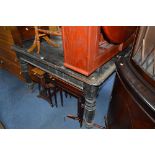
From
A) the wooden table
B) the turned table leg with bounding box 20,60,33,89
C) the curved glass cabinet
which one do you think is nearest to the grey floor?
the turned table leg with bounding box 20,60,33,89

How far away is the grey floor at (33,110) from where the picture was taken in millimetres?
2967

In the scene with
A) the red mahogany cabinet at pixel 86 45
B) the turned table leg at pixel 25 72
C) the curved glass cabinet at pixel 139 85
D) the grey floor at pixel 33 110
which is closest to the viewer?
the curved glass cabinet at pixel 139 85

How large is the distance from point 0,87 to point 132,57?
3.55 m

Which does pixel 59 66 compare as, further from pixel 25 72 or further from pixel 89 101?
pixel 25 72

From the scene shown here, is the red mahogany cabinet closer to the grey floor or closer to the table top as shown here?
the table top

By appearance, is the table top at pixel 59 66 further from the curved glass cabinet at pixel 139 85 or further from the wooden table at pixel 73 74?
the curved glass cabinet at pixel 139 85

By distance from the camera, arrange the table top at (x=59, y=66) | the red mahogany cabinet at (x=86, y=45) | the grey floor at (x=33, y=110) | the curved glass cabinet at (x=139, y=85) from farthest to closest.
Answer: the grey floor at (x=33, y=110) < the table top at (x=59, y=66) < the red mahogany cabinet at (x=86, y=45) < the curved glass cabinet at (x=139, y=85)

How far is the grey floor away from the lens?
2.97m

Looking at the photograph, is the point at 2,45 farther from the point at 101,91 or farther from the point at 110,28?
the point at 110,28

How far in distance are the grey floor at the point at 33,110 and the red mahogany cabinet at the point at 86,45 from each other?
1470 mm

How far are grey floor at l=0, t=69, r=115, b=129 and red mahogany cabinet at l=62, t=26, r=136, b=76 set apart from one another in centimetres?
147

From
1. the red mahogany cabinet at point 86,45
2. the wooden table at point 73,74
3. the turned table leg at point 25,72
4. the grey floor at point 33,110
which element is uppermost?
the red mahogany cabinet at point 86,45

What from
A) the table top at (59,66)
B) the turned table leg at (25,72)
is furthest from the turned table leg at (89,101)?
the turned table leg at (25,72)
